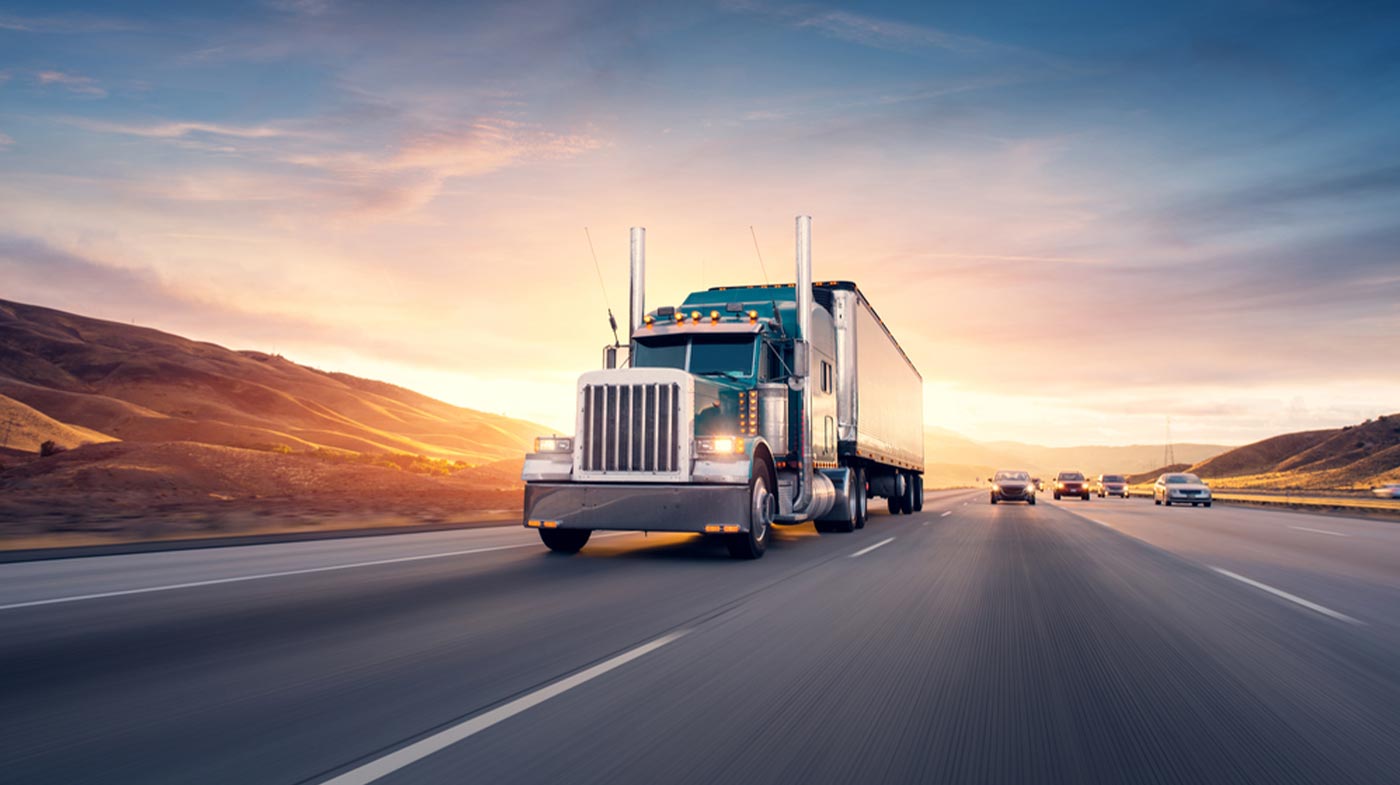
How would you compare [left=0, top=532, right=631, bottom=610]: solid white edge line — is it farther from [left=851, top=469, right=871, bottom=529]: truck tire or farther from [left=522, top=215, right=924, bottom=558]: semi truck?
[left=851, top=469, right=871, bottom=529]: truck tire

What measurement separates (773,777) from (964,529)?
19048mm

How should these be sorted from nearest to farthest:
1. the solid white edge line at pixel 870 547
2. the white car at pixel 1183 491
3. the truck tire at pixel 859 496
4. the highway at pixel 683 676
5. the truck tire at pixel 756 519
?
the highway at pixel 683 676
the truck tire at pixel 756 519
the solid white edge line at pixel 870 547
the truck tire at pixel 859 496
the white car at pixel 1183 491

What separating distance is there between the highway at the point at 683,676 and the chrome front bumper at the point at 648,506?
106 centimetres

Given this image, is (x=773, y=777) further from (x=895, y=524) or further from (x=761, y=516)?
(x=895, y=524)

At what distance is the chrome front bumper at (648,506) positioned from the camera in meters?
13.0

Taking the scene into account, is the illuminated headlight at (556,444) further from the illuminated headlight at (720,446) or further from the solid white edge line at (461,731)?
the solid white edge line at (461,731)

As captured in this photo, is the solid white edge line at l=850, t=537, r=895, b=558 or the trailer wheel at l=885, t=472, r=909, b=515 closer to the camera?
the solid white edge line at l=850, t=537, r=895, b=558

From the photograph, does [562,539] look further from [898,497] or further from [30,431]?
[30,431]

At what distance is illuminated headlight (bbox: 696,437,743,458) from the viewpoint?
1324 centimetres

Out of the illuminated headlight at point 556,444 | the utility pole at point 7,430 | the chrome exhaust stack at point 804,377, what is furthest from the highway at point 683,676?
the utility pole at point 7,430

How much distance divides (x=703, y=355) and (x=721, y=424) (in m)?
1.35

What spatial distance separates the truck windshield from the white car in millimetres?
34478

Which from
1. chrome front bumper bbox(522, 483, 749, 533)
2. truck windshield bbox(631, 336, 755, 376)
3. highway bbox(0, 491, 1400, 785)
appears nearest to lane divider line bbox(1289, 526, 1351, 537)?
highway bbox(0, 491, 1400, 785)

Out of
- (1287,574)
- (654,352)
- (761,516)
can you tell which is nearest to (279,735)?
(761,516)
